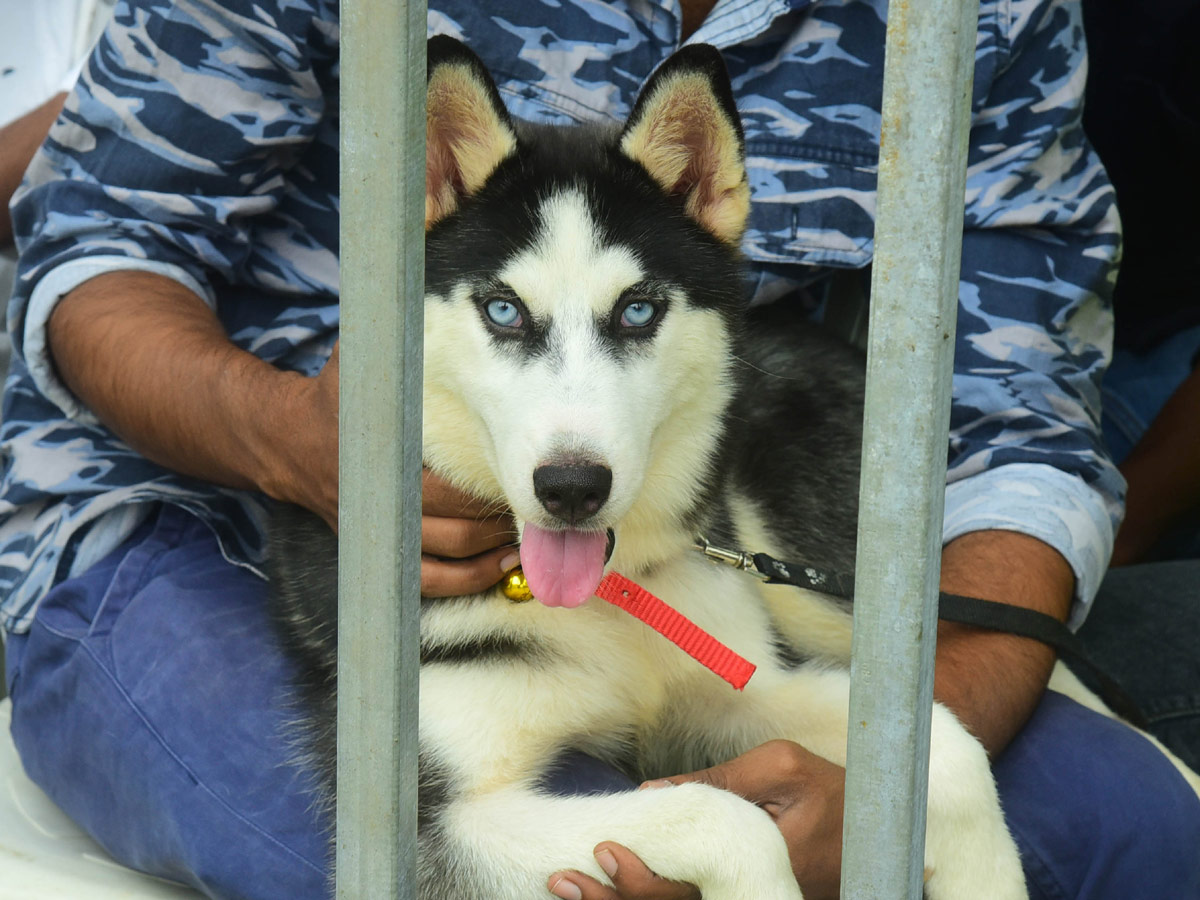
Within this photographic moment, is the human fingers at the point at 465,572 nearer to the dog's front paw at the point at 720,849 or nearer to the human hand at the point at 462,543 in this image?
the human hand at the point at 462,543

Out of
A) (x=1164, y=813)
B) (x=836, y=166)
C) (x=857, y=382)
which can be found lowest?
(x=1164, y=813)

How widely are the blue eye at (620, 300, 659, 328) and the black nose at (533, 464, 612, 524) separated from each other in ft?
1.02

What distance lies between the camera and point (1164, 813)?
6.66ft

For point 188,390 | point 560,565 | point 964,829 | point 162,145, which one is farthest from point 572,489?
point 162,145

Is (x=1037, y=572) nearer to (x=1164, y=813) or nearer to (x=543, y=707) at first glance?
(x=1164, y=813)

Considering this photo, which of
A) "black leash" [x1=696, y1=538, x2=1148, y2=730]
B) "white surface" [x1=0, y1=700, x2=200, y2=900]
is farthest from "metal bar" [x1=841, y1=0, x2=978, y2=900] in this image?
"white surface" [x1=0, y1=700, x2=200, y2=900]

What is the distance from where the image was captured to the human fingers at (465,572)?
1.85 m

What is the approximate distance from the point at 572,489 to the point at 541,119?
3.93 ft

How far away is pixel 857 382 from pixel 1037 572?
1.97 feet

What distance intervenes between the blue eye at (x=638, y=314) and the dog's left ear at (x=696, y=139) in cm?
23

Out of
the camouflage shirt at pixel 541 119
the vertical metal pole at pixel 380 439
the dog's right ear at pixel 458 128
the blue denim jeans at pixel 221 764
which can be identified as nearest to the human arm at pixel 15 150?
the camouflage shirt at pixel 541 119

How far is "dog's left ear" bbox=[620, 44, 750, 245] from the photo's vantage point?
1.69m

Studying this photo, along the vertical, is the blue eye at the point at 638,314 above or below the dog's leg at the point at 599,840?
above

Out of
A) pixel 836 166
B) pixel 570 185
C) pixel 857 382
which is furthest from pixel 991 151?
pixel 570 185
